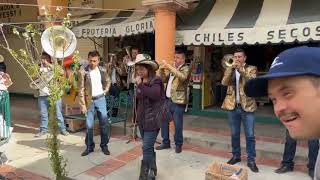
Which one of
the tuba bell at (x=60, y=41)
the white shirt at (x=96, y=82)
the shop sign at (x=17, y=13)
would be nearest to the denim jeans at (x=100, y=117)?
the white shirt at (x=96, y=82)

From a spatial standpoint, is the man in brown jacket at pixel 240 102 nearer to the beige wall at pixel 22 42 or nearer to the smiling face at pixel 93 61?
the smiling face at pixel 93 61

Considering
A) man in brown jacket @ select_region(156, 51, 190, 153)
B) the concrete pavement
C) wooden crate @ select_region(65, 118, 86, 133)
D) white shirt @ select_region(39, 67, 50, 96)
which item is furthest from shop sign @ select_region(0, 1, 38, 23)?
man in brown jacket @ select_region(156, 51, 190, 153)

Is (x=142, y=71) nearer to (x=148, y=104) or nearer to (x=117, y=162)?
(x=148, y=104)

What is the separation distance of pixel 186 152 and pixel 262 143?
1340 mm

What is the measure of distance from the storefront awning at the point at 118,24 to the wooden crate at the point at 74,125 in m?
2.06

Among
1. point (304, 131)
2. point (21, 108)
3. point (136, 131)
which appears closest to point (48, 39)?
point (136, 131)

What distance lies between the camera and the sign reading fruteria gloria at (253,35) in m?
5.33

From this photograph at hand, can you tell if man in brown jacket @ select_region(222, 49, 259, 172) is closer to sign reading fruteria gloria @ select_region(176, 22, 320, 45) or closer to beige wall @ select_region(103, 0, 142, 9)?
sign reading fruteria gloria @ select_region(176, 22, 320, 45)

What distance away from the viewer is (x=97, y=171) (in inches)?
201

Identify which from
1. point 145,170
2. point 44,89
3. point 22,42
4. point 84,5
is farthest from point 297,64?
point 22,42

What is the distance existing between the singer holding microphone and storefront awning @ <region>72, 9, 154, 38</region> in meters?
2.61

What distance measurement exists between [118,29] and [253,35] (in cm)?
316

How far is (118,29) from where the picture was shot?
7.77 metres

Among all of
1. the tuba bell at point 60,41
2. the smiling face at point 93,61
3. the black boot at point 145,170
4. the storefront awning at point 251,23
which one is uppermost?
the storefront awning at point 251,23
